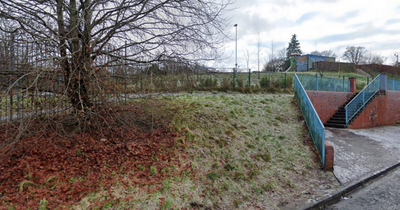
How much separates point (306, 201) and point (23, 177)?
203 inches

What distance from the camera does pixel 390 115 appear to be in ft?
52.2

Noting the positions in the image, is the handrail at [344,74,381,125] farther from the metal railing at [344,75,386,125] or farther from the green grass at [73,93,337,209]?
the green grass at [73,93,337,209]

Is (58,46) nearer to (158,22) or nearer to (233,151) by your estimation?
(158,22)

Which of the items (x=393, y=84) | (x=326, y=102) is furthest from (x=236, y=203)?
(x=393, y=84)

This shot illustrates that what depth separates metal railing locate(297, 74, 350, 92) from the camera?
512 inches

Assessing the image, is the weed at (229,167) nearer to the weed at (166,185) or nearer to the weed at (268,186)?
the weed at (268,186)

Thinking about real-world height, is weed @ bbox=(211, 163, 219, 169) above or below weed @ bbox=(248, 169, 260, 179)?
above

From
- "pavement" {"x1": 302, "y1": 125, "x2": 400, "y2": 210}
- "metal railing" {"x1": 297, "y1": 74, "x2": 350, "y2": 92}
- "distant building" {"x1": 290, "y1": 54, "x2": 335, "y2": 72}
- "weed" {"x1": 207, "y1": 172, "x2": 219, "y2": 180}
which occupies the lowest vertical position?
"pavement" {"x1": 302, "y1": 125, "x2": 400, "y2": 210}

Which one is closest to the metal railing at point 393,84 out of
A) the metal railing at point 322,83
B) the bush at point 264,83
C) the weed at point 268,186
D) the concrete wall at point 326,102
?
the metal railing at point 322,83

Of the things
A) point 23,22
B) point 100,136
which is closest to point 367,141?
point 100,136

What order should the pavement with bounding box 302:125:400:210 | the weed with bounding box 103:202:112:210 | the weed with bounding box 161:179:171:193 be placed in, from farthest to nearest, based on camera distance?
1. the pavement with bounding box 302:125:400:210
2. the weed with bounding box 161:179:171:193
3. the weed with bounding box 103:202:112:210

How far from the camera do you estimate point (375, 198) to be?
5.21 metres

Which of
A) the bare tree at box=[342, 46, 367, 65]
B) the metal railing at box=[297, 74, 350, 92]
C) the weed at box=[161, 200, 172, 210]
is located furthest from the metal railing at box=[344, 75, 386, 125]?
the bare tree at box=[342, 46, 367, 65]

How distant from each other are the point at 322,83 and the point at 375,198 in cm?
992
